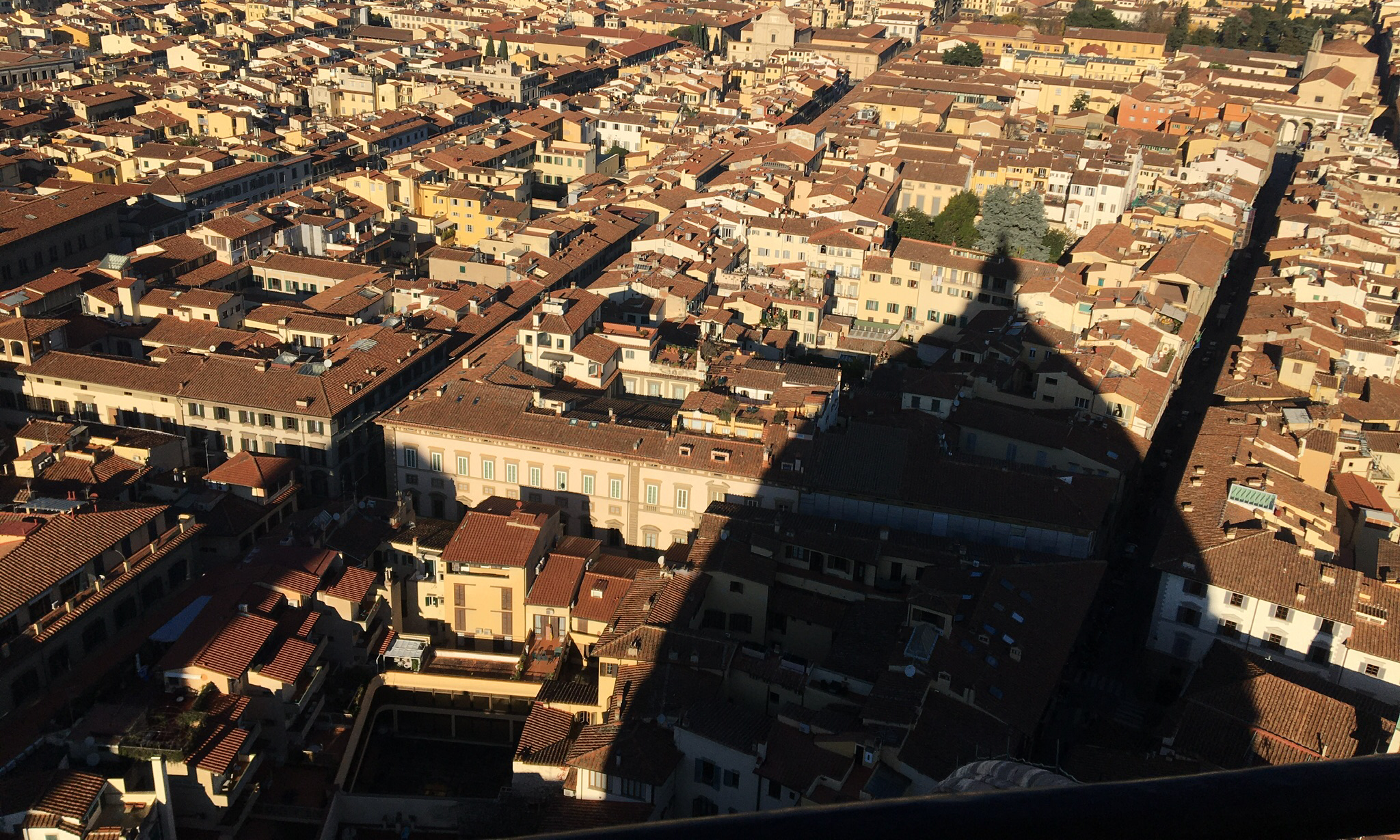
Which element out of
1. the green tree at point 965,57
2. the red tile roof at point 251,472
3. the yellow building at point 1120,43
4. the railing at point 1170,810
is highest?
the railing at point 1170,810

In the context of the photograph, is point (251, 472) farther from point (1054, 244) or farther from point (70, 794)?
point (1054, 244)

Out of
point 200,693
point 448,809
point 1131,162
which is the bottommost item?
point 448,809

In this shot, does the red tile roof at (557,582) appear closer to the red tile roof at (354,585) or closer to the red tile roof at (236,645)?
the red tile roof at (354,585)

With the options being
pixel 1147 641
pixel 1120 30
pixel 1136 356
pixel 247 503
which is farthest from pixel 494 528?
pixel 1120 30

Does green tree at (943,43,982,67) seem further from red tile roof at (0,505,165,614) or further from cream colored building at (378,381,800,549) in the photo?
red tile roof at (0,505,165,614)

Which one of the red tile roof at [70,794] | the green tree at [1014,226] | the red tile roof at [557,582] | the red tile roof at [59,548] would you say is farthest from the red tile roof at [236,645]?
the green tree at [1014,226]

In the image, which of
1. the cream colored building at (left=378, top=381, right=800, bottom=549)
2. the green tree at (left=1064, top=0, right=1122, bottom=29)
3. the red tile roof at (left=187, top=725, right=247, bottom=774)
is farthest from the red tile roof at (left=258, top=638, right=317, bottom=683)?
the green tree at (left=1064, top=0, right=1122, bottom=29)

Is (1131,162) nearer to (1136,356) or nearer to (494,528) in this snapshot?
(1136,356)
